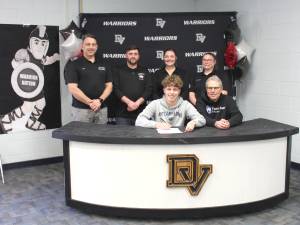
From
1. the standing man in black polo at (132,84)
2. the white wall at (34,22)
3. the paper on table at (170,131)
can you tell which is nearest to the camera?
the paper on table at (170,131)

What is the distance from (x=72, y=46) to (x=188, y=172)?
2.23 metres

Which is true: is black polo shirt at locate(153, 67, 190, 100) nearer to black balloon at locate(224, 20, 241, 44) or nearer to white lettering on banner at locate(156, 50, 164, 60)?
white lettering on banner at locate(156, 50, 164, 60)

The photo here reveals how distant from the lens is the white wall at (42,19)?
434 centimetres

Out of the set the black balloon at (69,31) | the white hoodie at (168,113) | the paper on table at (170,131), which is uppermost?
the black balloon at (69,31)

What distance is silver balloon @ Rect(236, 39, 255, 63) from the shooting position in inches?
183

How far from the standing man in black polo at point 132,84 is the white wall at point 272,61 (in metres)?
1.58

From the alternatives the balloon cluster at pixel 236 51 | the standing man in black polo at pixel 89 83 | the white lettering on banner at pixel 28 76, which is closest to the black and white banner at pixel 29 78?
the white lettering on banner at pixel 28 76

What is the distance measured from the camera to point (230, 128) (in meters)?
3.10

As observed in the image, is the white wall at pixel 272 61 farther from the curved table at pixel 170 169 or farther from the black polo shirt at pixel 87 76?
the black polo shirt at pixel 87 76

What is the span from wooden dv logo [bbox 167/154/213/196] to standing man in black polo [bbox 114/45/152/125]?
4.07 feet

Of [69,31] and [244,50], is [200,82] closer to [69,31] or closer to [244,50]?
[244,50]

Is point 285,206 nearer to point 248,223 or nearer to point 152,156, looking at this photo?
point 248,223

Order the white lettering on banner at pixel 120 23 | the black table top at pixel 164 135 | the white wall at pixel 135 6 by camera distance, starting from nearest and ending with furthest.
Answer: the black table top at pixel 164 135
the white lettering on banner at pixel 120 23
the white wall at pixel 135 6

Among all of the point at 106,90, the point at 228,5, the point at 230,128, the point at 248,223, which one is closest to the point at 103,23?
the point at 106,90
